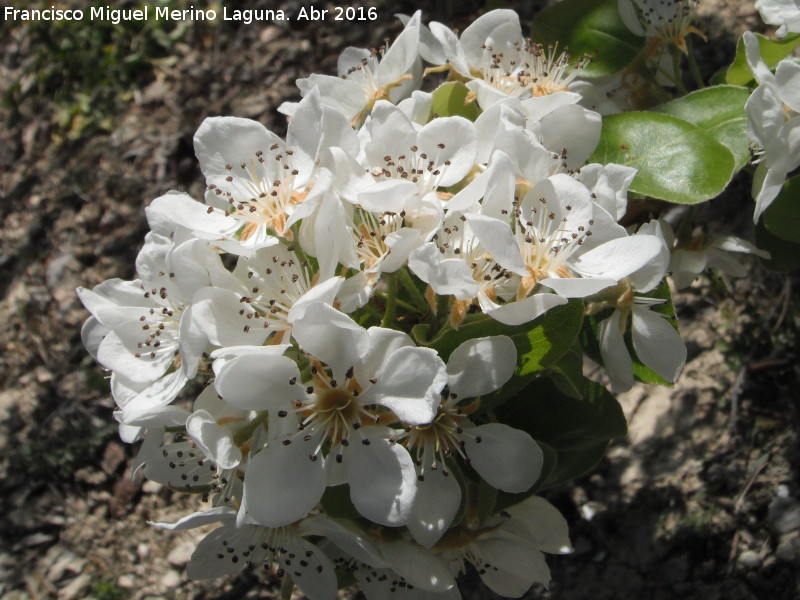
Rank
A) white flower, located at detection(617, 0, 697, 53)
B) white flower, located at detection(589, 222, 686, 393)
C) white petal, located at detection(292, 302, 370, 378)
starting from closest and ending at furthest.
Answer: white petal, located at detection(292, 302, 370, 378) < white flower, located at detection(589, 222, 686, 393) < white flower, located at detection(617, 0, 697, 53)

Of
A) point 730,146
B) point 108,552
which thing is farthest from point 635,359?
point 108,552

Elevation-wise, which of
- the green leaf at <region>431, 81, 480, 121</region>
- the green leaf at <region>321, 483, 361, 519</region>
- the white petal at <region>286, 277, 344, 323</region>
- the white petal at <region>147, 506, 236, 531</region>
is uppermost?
the green leaf at <region>431, 81, 480, 121</region>

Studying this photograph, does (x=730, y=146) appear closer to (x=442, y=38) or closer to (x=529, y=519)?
(x=442, y=38)

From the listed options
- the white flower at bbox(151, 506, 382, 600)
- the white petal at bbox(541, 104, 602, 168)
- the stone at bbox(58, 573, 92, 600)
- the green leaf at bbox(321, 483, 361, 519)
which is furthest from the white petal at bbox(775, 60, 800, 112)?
the stone at bbox(58, 573, 92, 600)

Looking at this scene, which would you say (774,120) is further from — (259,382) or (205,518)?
(205,518)

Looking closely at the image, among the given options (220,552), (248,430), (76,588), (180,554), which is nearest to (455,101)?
(248,430)

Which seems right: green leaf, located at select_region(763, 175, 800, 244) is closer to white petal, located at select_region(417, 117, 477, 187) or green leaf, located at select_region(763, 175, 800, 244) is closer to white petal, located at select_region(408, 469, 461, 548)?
white petal, located at select_region(417, 117, 477, 187)

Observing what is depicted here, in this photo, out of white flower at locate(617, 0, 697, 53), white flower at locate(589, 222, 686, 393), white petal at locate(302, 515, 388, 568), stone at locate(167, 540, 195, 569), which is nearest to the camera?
white petal at locate(302, 515, 388, 568)
